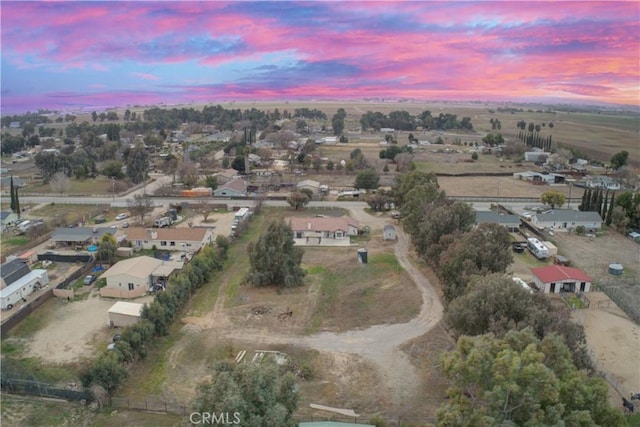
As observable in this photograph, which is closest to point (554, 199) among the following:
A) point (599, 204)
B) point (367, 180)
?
point (599, 204)

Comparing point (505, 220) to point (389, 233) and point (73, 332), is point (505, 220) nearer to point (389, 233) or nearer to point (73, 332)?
point (389, 233)

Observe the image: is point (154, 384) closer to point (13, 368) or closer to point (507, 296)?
point (13, 368)

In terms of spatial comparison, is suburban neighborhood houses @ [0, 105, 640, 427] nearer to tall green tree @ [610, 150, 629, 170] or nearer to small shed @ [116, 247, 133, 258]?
small shed @ [116, 247, 133, 258]

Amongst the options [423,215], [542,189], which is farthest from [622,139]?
[423,215]

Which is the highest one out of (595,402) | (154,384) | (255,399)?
(255,399)

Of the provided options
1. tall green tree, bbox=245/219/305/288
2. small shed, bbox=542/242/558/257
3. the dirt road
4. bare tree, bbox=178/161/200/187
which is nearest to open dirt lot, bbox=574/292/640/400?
small shed, bbox=542/242/558/257
